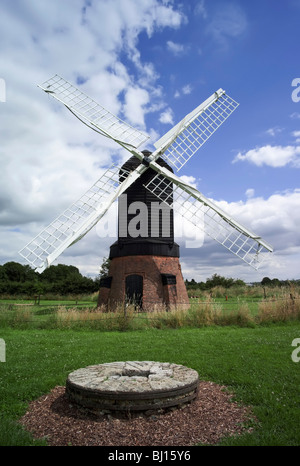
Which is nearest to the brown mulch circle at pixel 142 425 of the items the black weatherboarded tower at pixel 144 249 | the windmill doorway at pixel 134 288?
the black weatherboarded tower at pixel 144 249

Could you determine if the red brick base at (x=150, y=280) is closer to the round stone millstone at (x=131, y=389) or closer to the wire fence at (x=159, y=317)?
the wire fence at (x=159, y=317)

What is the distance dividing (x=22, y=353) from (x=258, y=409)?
18.2ft

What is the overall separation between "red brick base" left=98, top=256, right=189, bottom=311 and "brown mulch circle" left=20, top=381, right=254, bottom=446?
11.1m

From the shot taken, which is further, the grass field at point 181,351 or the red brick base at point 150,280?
the red brick base at point 150,280

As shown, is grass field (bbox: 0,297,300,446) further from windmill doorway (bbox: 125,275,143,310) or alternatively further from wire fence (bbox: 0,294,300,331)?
windmill doorway (bbox: 125,275,143,310)

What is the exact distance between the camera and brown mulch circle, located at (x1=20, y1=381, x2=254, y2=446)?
361 centimetres

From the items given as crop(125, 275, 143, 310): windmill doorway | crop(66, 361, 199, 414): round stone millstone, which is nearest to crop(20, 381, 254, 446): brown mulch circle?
crop(66, 361, 199, 414): round stone millstone

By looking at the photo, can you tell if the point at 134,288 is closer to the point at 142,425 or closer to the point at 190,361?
the point at 190,361

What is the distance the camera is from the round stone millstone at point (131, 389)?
160 inches

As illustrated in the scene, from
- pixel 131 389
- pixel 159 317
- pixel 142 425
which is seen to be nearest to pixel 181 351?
pixel 131 389

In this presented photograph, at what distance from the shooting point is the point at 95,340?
9.27 m

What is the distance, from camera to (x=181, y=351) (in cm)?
769

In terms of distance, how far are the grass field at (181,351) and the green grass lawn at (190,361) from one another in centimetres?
1
